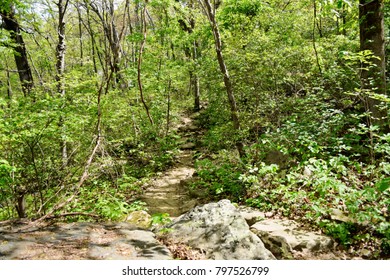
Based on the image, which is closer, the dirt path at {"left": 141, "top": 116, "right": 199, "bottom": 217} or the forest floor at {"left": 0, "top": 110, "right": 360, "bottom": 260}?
the forest floor at {"left": 0, "top": 110, "right": 360, "bottom": 260}

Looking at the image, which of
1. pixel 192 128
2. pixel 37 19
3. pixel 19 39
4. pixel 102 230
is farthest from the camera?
pixel 192 128

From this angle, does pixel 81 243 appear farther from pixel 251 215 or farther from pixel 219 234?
pixel 251 215

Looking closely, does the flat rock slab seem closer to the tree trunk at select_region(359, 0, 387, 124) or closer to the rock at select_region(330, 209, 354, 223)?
the rock at select_region(330, 209, 354, 223)

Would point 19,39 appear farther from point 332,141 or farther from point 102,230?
point 332,141

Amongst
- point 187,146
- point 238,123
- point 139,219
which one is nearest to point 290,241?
point 139,219

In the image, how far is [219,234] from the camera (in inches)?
136

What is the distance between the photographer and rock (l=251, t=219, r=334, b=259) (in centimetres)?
358

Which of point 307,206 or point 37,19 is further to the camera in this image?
point 37,19

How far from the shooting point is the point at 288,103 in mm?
7156

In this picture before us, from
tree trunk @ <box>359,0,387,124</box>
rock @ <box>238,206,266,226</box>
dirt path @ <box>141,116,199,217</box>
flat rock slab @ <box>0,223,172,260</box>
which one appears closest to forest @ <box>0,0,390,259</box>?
tree trunk @ <box>359,0,387,124</box>

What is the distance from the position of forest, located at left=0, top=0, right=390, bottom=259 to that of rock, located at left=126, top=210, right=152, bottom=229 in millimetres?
344

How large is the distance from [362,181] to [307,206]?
109 cm

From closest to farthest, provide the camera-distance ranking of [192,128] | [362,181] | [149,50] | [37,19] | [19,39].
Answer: [362,181], [19,39], [149,50], [37,19], [192,128]
